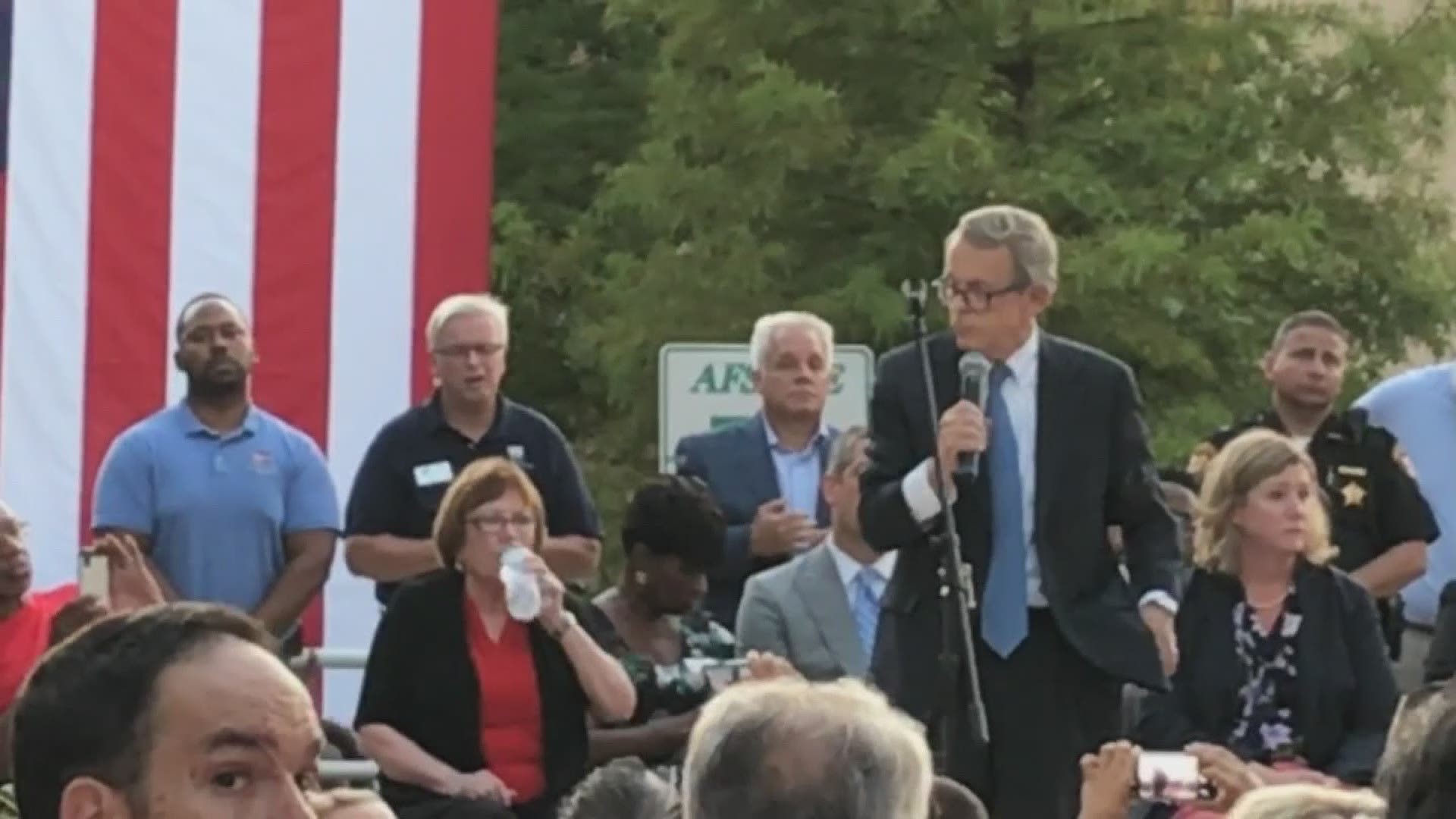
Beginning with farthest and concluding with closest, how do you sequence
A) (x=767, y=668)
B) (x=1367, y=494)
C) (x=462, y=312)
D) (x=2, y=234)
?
(x=2, y=234)
(x=462, y=312)
(x=1367, y=494)
(x=767, y=668)

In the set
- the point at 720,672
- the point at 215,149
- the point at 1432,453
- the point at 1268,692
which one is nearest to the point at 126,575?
the point at 720,672

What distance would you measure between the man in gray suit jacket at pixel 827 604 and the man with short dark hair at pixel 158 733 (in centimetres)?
455

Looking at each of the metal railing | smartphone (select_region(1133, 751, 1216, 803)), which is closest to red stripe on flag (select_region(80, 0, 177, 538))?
the metal railing

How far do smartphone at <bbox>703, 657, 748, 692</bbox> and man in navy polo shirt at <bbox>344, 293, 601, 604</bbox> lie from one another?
1.93ft

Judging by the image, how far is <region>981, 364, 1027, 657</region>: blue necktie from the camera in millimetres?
5941

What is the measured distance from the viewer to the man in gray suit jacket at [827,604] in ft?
24.0

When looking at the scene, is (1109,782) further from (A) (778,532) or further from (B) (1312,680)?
(A) (778,532)

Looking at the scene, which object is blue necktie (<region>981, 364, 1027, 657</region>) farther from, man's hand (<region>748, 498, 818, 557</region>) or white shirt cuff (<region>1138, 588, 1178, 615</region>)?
man's hand (<region>748, 498, 818, 557</region>)

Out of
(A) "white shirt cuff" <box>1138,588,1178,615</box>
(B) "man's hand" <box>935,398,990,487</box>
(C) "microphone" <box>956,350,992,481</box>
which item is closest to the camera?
(B) "man's hand" <box>935,398,990,487</box>

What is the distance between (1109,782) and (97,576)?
3.38 m

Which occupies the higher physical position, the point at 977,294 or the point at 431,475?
the point at 977,294

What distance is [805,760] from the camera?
9.16 ft

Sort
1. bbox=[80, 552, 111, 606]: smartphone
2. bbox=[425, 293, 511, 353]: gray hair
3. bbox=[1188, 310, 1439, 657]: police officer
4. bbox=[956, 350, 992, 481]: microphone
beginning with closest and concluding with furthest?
1. bbox=[956, 350, 992, 481]: microphone
2. bbox=[80, 552, 111, 606]: smartphone
3. bbox=[1188, 310, 1439, 657]: police officer
4. bbox=[425, 293, 511, 353]: gray hair

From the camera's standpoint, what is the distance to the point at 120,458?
796cm
